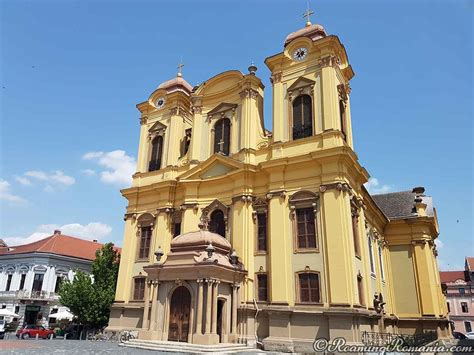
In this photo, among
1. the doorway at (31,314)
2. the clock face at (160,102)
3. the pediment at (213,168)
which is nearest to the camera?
the pediment at (213,168)

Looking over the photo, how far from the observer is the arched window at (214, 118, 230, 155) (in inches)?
1069

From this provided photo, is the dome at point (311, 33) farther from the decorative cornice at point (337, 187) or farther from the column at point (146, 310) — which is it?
the column at point (146, 310)

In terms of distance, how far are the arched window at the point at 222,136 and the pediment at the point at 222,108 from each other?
2.34ft

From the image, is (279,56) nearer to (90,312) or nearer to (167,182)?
(167,182)

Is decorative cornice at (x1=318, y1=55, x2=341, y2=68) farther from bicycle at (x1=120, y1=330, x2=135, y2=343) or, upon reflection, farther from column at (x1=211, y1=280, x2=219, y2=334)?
bicycle at (x1=120, y1=330, x2=135, y2=343)

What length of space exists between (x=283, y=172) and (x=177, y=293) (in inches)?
363

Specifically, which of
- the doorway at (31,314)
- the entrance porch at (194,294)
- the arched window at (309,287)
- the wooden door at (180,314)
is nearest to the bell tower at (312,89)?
the arched window at (309,287)

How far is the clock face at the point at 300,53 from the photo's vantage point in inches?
987

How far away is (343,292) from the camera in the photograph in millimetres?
19234

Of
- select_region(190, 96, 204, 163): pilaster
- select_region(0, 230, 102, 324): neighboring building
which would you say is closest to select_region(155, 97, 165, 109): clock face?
select_region(190, 96, 204, 163): pilaster

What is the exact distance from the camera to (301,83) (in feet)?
81.1

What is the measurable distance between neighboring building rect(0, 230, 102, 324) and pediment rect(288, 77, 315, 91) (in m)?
32.4

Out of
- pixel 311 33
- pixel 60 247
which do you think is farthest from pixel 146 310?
pixel 60 247

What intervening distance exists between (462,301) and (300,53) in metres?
57.9
